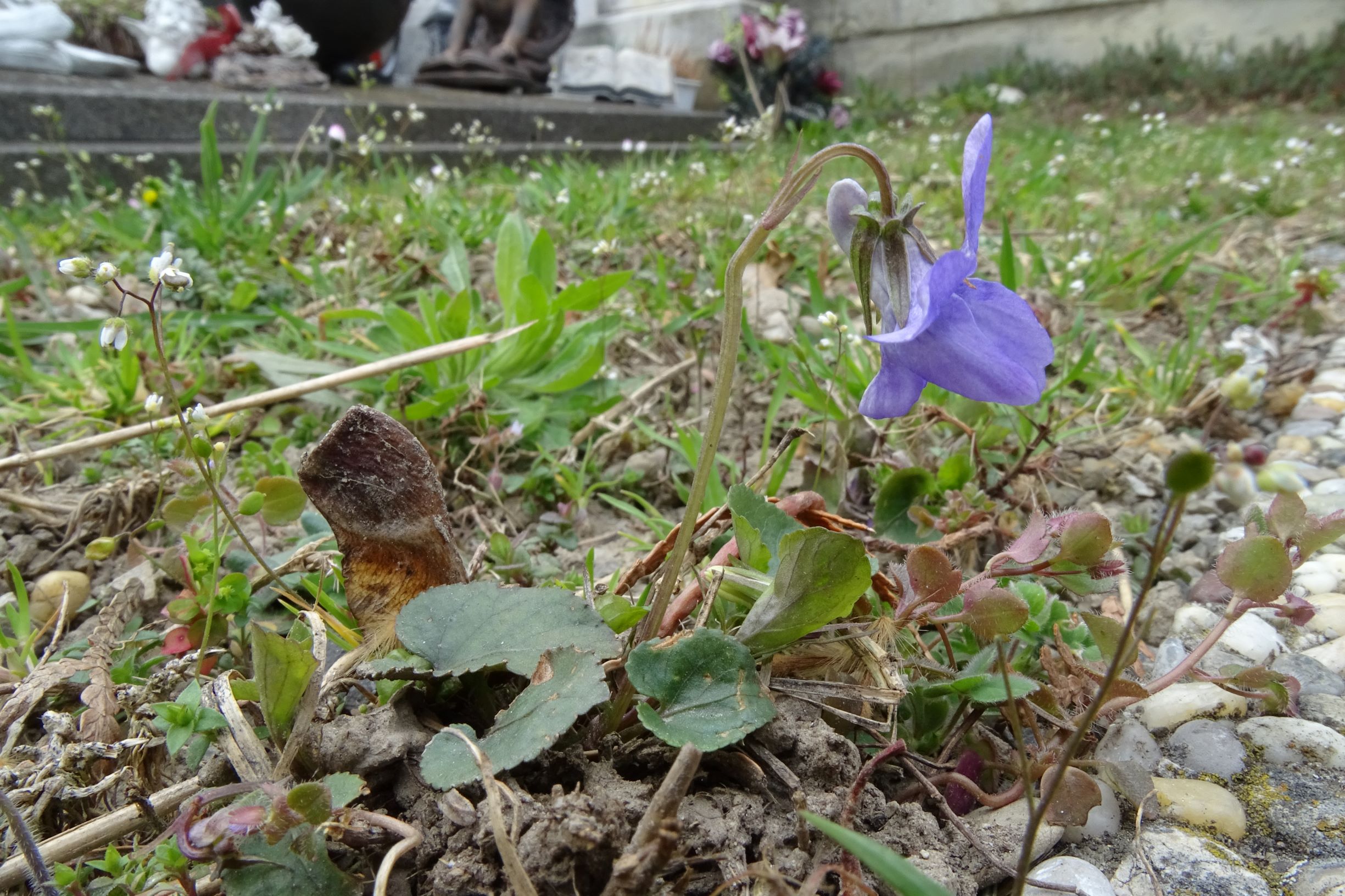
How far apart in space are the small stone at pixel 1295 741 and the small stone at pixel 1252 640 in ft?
0.45

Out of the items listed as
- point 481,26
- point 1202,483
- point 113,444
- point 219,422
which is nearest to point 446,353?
point 219,422

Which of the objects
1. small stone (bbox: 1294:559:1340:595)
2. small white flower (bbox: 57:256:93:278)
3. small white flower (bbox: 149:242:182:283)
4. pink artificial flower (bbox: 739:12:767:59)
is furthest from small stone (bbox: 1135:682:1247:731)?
pink artificial flower (bbox: 739:12:767:59)

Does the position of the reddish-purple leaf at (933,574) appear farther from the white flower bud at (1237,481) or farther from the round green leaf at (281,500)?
the round green leaf at (281,500)

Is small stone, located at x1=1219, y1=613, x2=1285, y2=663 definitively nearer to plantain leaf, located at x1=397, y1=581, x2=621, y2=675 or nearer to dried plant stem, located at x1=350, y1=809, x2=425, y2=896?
plantain leaf, located at x1=397, y1=581, x2=621, y2=675

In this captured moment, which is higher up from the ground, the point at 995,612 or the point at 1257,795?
the point at 995,612

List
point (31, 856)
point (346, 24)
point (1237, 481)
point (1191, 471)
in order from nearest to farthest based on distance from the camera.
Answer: point (1191, 471)
point (1237, 481)
point (31, 856)
point (346, 24)

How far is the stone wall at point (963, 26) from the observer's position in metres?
10.0

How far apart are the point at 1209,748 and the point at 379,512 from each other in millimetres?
950

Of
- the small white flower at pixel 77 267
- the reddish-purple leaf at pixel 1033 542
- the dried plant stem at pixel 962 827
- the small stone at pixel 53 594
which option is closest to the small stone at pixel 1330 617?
the reddish-purple leaf at pixel 1033 542

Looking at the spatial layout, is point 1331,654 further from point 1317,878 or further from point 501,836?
point 501,836

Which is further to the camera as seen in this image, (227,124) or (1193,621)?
(227,124)

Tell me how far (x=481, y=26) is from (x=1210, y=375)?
337 inches

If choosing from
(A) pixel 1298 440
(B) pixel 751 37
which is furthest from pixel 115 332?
(B) pixel 751 37

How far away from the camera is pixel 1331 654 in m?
1.07
